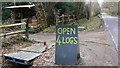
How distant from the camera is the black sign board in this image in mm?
3564

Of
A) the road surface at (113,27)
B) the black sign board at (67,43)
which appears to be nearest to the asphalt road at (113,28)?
the road surface at (113,27)

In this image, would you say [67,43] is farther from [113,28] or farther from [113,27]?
[113,27]

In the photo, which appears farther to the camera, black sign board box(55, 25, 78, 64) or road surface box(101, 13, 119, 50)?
road surface box(101, 13, 119, 50)

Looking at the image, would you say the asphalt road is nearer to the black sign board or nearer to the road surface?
the road surface

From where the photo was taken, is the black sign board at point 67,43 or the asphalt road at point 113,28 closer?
the black sign board at point 67,43

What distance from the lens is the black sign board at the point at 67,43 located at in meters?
3.56

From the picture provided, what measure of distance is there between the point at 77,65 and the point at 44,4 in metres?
10.1

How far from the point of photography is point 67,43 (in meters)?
3.59

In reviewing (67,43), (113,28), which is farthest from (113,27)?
(67,43)

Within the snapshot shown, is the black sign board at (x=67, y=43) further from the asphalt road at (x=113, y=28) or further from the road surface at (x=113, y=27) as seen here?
the road surface at (x=113, y=27)

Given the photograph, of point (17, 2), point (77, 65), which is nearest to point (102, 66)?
point (77, 65)

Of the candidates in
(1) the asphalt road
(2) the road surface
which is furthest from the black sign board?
(2) the road surface

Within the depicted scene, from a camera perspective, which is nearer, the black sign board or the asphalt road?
the black sign board

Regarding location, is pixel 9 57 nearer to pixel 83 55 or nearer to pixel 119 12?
pixel 83 55
